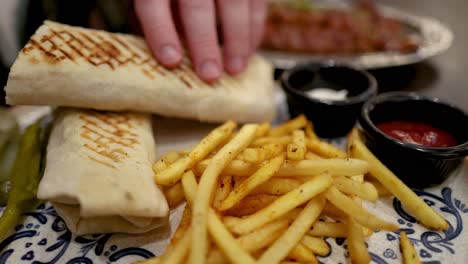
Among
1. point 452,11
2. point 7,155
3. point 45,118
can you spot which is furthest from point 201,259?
point 452,11

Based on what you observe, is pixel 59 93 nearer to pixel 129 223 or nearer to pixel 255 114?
pixel 129 223

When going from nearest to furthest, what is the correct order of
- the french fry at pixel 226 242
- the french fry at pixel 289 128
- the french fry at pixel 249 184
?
the french fry at pixel 226 242
the french fry at pixel 249 184
the french fry at pixel 289 128

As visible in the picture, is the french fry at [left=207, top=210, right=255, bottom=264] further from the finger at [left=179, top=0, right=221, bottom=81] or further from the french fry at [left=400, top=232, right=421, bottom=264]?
the finger at [left=179, top=0, right=221, bottom=81]

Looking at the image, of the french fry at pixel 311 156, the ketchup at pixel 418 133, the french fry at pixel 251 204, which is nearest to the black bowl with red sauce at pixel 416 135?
the ketchup at pixel 418 133

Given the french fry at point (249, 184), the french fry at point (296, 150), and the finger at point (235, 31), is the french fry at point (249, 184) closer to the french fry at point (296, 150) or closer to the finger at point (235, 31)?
the french fry at point (296, 150)

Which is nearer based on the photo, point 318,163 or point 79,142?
point 318,163

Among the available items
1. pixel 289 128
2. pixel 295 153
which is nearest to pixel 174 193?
pixel 295 153
